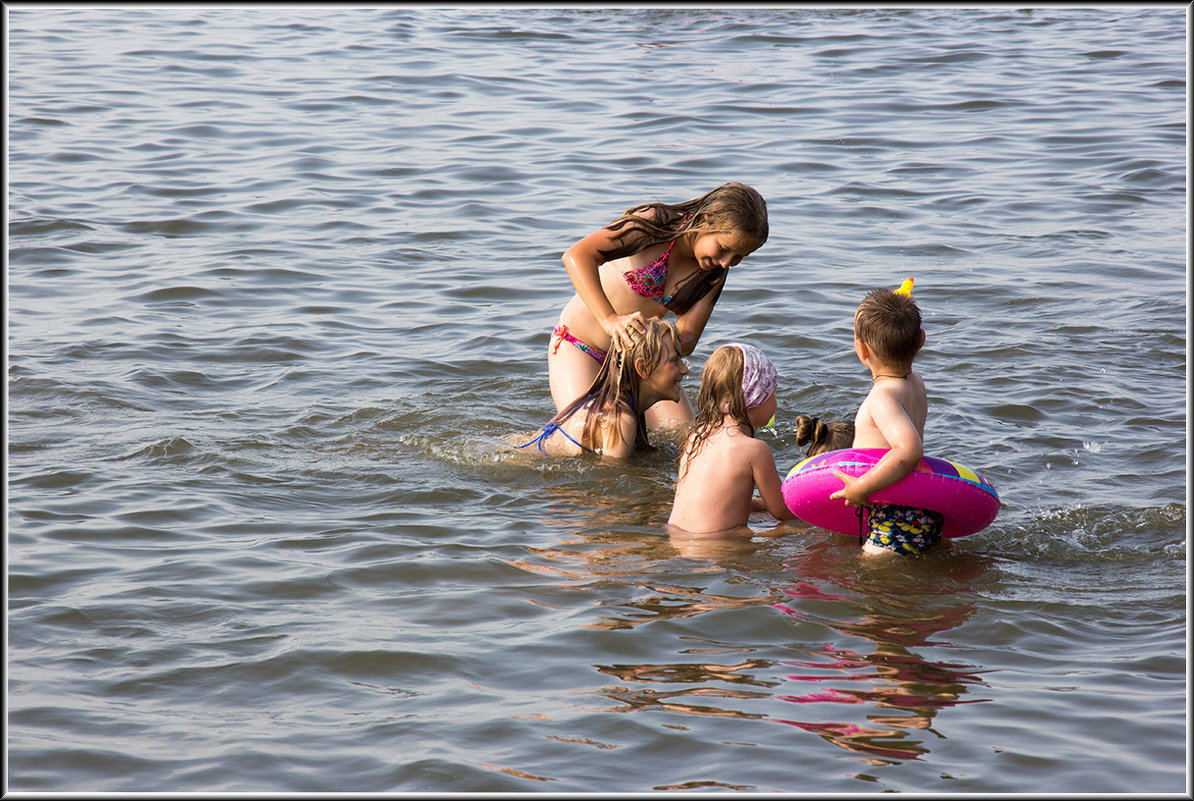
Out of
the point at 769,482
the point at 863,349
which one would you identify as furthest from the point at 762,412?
the point at 863,349

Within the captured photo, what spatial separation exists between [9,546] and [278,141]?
8.41 meters

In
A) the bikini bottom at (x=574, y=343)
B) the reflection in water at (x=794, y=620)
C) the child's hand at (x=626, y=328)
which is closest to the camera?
the reflection in water at (x=794, y=620)

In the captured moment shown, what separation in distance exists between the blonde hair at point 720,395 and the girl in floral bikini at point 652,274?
706 mm

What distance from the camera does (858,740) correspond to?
371 cm

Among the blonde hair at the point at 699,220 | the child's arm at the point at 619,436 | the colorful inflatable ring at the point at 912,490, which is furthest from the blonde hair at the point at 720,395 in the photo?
the child's arm at the point at 619,436

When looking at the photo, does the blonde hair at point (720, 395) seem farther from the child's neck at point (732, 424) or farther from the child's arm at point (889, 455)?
the child's arm at point (889, 455)

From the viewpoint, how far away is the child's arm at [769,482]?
17.4 feet

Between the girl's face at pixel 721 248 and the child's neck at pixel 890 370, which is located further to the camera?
the girl's face at pixel 721 248

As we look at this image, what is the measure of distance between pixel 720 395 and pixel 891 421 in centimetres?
83

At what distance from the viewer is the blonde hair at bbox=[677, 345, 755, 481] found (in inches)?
209

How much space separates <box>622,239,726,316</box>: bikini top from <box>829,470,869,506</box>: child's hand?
1.74m

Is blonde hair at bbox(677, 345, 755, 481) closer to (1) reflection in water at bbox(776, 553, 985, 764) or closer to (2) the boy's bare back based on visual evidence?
(2) the boy's bare back

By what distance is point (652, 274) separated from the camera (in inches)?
248

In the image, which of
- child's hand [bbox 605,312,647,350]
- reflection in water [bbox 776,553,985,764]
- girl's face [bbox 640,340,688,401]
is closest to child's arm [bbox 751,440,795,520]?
reflection in water [bbox 776,553,985,764]
